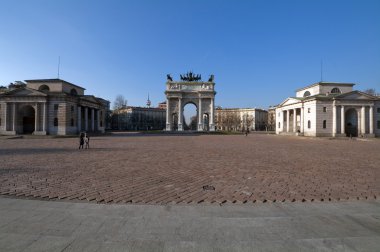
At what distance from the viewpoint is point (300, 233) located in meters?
4.63

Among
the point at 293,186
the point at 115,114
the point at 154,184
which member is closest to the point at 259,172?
the point at 293,186

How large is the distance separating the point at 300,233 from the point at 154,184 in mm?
5287

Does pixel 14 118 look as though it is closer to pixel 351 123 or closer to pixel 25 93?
pixel 25 93

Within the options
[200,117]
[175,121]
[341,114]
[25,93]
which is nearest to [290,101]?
[341,114]

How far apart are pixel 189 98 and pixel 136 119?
6932 centimetres

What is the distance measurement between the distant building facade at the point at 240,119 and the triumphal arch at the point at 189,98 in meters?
58.3

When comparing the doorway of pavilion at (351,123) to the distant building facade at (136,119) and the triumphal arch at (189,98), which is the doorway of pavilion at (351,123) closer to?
the triumphal arch at (189,98)

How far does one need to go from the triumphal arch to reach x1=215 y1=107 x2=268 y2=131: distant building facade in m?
58.3

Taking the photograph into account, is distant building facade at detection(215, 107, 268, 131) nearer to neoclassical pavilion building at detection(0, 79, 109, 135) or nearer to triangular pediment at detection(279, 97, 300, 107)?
triangular pediment at detection(279, 97, 300, 107)

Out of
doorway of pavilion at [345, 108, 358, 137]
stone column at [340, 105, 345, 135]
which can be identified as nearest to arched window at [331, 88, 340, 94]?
doorway of pavilion at [345, 108, 358, 137]

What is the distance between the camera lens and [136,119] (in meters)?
145

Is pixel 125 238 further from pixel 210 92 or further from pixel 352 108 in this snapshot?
pixel 210 92

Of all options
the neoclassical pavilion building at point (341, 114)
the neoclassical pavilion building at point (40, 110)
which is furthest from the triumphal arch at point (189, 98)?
the neoclassical pavilion building at point (40, 110)

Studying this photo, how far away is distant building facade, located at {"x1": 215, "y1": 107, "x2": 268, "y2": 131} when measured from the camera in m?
144
